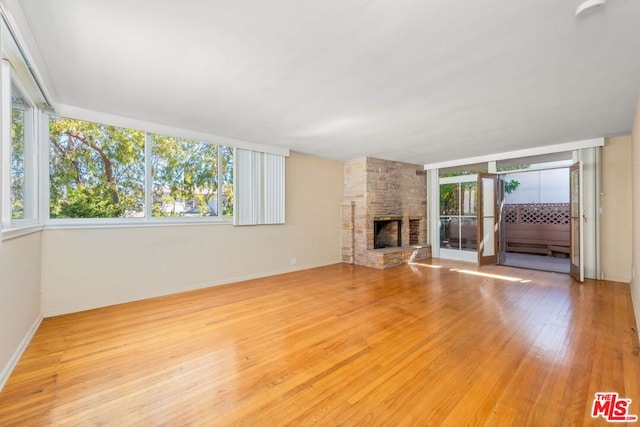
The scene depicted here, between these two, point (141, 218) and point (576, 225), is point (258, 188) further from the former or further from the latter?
point (576, 225)

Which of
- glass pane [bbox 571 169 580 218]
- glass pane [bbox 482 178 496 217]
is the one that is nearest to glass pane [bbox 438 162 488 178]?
glass pane [bbox 482 178 496 217]

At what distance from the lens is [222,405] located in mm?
1680

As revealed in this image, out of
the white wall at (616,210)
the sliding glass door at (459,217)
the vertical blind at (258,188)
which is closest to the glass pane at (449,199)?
the sliding glass door at (459,217)

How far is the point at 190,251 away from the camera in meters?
4.14

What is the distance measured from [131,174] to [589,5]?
466 cm

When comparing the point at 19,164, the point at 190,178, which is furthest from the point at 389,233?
the point at 19,164

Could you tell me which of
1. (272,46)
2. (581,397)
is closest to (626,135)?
(581,397)

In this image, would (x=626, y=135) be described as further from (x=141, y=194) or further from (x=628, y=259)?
(x=141, y=194)

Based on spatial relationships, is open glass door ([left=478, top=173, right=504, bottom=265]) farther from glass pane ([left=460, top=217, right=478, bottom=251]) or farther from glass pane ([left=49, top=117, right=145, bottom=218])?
glass pane ([left=49, top=117, right=145, bottom=218])

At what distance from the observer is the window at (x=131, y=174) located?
3.24 metres

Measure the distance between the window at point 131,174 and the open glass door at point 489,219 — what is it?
A: 512cm

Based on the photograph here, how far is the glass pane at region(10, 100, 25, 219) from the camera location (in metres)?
2.43

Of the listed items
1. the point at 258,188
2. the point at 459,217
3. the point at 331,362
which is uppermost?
the point at 258,188

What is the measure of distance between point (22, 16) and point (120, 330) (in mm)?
2619
